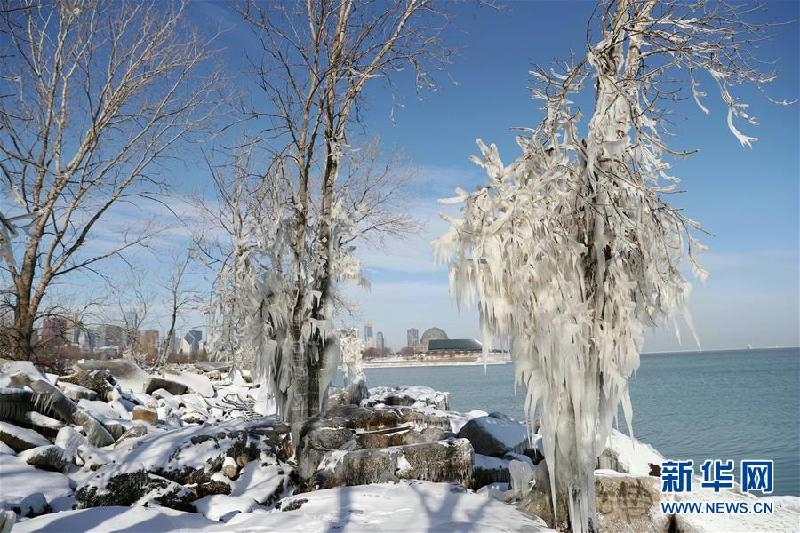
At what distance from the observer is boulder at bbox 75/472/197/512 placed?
6.27 m

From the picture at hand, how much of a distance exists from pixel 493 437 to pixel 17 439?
278 inches

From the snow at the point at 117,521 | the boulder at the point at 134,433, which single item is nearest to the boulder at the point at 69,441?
the boulder at the point at 134,433

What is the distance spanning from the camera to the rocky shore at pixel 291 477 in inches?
214

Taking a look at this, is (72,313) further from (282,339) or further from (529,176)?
(529,176)

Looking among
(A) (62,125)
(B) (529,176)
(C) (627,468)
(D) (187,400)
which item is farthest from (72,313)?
(C) (627,468)

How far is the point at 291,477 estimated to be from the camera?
7578 mm

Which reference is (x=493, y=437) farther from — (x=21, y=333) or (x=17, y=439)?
(x=21, y=333)

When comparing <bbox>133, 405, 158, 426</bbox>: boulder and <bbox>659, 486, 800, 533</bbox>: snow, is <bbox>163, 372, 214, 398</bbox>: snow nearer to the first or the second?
<bbox>133, 405, 158, 426</bbox>: boulder

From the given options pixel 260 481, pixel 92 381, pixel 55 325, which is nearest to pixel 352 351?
pixel 92 381

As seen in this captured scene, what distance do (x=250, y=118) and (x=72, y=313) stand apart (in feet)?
18.6

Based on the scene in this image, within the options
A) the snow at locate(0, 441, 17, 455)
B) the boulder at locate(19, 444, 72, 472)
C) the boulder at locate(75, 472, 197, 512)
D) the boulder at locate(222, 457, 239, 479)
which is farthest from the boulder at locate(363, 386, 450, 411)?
the snow at locate(0, 441, 17, 455)

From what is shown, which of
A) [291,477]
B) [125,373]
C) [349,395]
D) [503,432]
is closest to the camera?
[291,477]

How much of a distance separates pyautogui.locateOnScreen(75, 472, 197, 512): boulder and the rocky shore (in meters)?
0.01

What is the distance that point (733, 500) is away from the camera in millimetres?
5605
